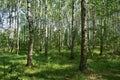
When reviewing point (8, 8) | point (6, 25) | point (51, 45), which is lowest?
point (51, 45)

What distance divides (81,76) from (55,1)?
36400 mm

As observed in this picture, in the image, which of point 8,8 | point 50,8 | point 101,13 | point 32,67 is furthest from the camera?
point 50,8

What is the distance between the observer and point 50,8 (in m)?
51.0

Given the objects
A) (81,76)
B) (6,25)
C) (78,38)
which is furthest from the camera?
(78,38)

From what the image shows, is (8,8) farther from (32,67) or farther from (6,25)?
(32,67)

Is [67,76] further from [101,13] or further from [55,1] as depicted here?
[55,1]

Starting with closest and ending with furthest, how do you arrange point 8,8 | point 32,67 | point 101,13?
1. point 32,67
2. point 101,13
3. point 8,8

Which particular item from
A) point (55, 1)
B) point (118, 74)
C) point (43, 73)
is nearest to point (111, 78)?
point (118, 74)

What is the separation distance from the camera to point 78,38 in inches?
2347

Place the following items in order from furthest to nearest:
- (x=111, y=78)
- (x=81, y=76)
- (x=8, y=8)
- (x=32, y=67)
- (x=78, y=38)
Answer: (x=78, y=38)
(x=8, y=8)
(x=32, y=67)
(x=111, y=78)
(x=81, y=76)

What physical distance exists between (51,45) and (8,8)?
502 inches

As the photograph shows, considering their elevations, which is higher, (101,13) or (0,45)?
(101,13)

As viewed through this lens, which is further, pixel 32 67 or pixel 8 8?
pixel 8 8

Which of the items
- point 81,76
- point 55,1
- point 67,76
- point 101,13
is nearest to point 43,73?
point 67,76
